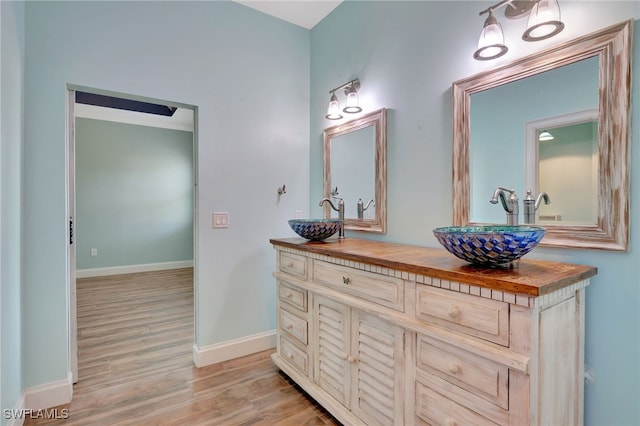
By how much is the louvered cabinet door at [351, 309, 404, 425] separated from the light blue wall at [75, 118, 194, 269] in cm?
489

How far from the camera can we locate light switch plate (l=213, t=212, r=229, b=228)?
2417 mm

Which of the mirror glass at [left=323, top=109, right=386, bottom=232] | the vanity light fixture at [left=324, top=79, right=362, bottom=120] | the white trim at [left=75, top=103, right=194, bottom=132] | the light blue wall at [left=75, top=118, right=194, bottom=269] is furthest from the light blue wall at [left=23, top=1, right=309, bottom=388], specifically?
the light blue wall at [left=75, top=118, right=194, bottom=269]

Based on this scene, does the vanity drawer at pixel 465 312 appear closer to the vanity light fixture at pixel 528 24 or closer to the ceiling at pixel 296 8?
the vanity light fixture at pixel 528 24

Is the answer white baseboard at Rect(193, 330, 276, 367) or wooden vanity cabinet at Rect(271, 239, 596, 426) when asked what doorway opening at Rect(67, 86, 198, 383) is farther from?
wooden vanity cabinet at Rect(271, 239, 596, 426)

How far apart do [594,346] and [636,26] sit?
1.19 meters

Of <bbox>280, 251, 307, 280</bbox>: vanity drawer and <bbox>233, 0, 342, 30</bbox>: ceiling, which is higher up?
<bbox>233, 0, 342, 30</bbox>: ceiling

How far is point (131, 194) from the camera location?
5344 mm

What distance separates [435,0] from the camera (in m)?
1.78

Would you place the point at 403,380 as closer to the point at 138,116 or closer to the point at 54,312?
the point at 54,312

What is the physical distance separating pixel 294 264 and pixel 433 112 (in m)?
1.25

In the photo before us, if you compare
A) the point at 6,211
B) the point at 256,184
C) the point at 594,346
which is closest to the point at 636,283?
the point at 594,346

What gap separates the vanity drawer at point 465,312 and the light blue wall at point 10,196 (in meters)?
1.91

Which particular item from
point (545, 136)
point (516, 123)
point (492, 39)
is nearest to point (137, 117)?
point (492, 39)

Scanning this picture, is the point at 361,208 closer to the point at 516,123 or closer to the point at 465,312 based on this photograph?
the point at 516,123
